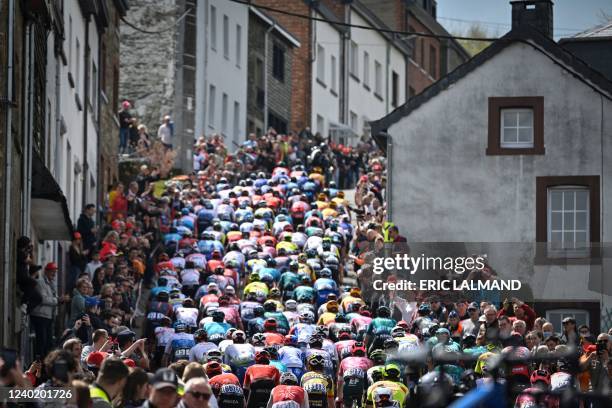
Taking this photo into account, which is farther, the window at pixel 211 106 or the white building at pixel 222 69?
the window at pixel 211 106

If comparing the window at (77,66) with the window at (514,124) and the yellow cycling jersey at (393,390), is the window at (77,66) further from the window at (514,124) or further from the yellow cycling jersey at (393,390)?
the yellow cycling jersey at (393,390)

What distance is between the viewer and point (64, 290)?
3503 cm

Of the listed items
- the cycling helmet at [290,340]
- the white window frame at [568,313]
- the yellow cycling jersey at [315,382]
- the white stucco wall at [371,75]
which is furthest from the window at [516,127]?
the white stucco wall at [371,75]

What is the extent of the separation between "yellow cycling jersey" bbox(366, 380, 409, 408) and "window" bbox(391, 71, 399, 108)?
2469 inches

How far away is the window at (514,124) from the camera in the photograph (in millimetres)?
41000

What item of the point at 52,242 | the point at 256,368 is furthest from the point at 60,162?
the point at 256,368

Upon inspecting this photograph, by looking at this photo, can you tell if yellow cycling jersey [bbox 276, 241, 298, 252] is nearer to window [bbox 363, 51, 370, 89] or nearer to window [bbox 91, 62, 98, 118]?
window [bbox 91, 62, 98, 118]

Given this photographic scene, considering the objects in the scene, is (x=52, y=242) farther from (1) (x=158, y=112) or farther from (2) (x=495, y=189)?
(1) (x=158, y=112)

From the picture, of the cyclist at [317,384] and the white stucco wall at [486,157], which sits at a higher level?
the white stucco wall at [486,157]

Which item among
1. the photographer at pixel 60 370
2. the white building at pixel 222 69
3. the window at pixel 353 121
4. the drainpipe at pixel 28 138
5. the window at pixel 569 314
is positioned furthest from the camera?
the window at pixel 353 121

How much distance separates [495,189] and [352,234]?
11.9 feet

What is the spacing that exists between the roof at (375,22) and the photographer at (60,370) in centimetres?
6274

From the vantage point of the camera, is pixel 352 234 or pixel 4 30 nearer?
pixel 4 30

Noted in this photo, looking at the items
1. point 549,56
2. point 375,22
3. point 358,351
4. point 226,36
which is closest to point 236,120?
point 226,36
